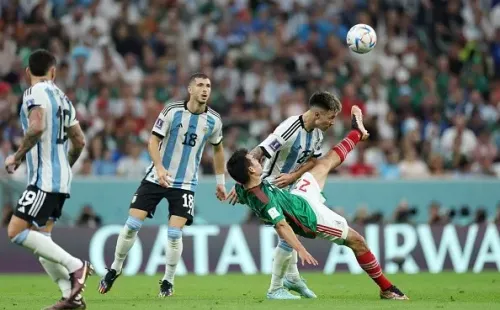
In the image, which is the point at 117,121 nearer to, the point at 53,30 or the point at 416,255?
the point at 53,30

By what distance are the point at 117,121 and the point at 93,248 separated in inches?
136

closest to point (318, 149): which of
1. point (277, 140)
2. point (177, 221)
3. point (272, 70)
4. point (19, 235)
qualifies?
point (277, 140)

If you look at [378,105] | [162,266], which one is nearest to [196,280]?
[162,266]

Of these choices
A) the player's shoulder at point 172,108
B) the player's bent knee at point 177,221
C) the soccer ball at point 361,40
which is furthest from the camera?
the soccer ball at point 361,40

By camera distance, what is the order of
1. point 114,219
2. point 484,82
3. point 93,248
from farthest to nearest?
point 484,82, point 114,219, point 93,248

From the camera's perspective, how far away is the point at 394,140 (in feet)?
72.2

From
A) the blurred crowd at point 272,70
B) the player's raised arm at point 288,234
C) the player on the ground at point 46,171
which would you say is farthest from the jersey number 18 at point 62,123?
the blurred crowd at point 272,70

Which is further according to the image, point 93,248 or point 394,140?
point 394,140

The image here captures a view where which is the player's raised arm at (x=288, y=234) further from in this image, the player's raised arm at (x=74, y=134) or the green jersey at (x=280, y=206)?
the player's raised arm at (x=74, y=134)

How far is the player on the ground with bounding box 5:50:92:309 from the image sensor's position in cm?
1037

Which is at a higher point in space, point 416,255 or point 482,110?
point 482,110

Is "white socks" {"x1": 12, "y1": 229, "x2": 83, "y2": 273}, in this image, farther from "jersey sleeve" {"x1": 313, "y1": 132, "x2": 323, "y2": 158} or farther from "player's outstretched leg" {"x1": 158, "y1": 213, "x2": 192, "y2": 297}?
"jersey sleeve" {"x1": 313, "y1": 132, "x2": 323, "y2": 158}

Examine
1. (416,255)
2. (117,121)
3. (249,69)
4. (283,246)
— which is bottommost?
(283,246)

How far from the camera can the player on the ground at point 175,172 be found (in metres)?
12.9
